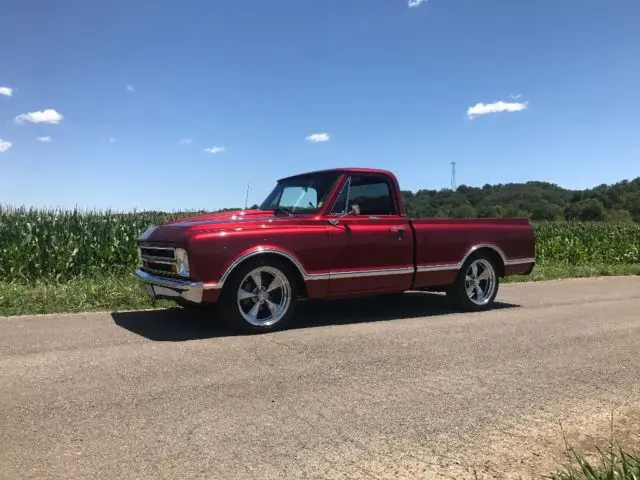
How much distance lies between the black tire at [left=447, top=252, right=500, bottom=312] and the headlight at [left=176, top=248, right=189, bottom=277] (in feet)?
12.8

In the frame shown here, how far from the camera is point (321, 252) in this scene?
6812 mm

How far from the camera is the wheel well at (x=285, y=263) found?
248 inches

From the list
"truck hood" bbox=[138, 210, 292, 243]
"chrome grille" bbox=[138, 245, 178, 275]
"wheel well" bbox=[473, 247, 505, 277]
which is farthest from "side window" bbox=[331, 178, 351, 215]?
"wheel well" bbox=[473, 247, 505, 277]

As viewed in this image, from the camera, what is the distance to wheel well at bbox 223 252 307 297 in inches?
248

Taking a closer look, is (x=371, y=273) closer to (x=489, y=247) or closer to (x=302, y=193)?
(x=302, y=193)

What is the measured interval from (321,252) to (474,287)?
9.27ft

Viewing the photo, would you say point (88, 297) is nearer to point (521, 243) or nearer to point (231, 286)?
point (231, 286)

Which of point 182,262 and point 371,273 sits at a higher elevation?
point 182,262

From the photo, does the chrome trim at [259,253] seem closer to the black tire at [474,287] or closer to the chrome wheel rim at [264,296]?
the chrome wheel rim at [264,296]

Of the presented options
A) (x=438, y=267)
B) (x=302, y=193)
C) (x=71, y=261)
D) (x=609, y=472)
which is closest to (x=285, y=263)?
(x=302, y=193)

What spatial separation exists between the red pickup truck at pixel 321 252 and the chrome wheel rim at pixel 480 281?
15mm

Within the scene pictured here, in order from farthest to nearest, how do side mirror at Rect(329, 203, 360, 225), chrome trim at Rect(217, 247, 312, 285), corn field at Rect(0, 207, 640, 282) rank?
corn field at Rect(0, 207, 640, 282) → side mirror at Rect(329, 203, 360, 225) → chrome trim at Rect(217, 247, 312, 285)

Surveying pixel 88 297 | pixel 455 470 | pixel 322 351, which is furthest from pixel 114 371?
pixel 88 297

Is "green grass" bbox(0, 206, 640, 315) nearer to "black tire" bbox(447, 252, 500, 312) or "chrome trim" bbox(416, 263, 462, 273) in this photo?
"chrome trim" bbox(416, 263, 462, 273)
